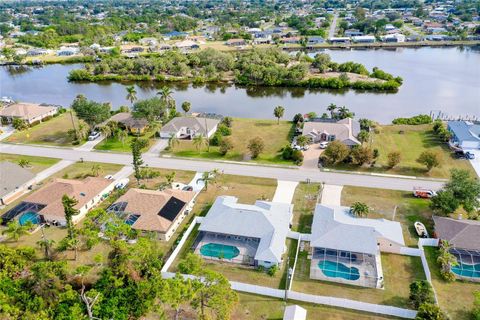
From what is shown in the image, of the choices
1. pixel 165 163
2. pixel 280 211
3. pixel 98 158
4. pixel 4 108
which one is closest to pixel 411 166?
pixel 280 211

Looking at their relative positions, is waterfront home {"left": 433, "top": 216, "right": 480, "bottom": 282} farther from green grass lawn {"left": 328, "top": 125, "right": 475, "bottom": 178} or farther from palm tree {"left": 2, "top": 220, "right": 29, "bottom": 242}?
palm tree {"left": 2, "top": 220, "right": 29, "bottom": 242}

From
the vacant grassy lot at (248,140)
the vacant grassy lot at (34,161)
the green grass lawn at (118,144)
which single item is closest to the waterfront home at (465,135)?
the vacant grassy lot at (248,140)

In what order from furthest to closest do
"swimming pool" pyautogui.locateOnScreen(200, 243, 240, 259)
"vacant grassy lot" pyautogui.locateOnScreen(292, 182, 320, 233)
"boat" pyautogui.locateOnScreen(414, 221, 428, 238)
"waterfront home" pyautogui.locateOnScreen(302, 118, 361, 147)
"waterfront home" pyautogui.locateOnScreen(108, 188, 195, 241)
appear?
"waterfront home" pyautogui.locateOnScreen(302, 118, 361, 147)
"vacant grassy lot" pyautogui.locateOnScreen(292, 182, 320, 233)
"waterfront home" pyautogui.locateOnScreen(108, 188, 195, 241)
"boat" pyautogui.locateOnScreen(414, 221, 428, 238)
"swimming pool" pyautogui.locateOnScreen(200, 243, 240, 259)

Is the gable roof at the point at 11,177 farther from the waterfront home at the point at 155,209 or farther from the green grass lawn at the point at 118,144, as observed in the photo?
the waterfront home at the point at 155,209

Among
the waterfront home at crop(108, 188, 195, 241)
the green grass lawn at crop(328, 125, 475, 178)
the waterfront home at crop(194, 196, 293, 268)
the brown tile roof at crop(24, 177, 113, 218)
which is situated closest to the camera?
the waterfront home at crop(194, 196, 293, 268)

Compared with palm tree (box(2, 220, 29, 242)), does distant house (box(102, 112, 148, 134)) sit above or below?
above

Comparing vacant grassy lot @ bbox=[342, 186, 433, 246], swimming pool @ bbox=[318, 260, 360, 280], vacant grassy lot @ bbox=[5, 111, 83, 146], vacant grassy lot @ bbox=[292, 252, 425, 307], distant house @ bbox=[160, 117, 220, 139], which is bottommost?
vacant grassy lot @ bbox=[292, 252, 425, 307]

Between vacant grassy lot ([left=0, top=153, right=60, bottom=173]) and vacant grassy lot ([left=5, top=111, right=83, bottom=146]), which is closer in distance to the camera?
vacant grassy lot ([left=0, top=153, right=60, bottom=173])

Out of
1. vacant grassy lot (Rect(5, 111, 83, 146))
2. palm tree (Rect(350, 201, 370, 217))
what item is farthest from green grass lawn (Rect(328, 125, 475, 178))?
vacant grassy lot (Rect(5, 111, 83, 146))
